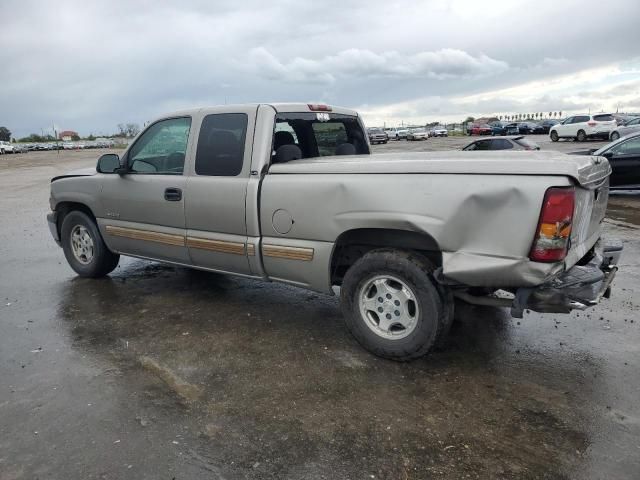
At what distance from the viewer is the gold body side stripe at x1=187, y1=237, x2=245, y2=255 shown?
448 centimetres

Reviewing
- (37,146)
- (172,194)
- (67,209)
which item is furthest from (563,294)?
(37,146)

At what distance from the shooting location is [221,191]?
178 inches

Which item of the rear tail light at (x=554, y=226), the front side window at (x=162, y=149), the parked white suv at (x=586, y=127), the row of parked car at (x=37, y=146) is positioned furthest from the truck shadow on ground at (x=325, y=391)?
the row of parked car at (x=37, y=146)

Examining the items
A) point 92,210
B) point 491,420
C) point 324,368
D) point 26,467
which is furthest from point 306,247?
point 92,210

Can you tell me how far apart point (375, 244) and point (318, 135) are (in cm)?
178

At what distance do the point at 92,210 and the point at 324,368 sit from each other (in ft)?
11.4

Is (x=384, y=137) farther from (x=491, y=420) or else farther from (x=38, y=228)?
(x=491, y=420)

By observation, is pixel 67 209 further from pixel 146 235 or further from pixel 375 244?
pixel 375 244

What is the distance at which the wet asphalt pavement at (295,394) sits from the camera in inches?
109

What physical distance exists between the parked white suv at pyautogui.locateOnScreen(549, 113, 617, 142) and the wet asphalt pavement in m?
31.5

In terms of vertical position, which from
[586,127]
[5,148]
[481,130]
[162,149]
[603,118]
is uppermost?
[162,149]

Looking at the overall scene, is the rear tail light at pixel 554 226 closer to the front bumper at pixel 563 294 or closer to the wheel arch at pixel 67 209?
the front bumper at pixel 563 294

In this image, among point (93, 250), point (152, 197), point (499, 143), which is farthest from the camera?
point (499, 143)

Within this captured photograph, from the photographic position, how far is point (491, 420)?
3.13 m
